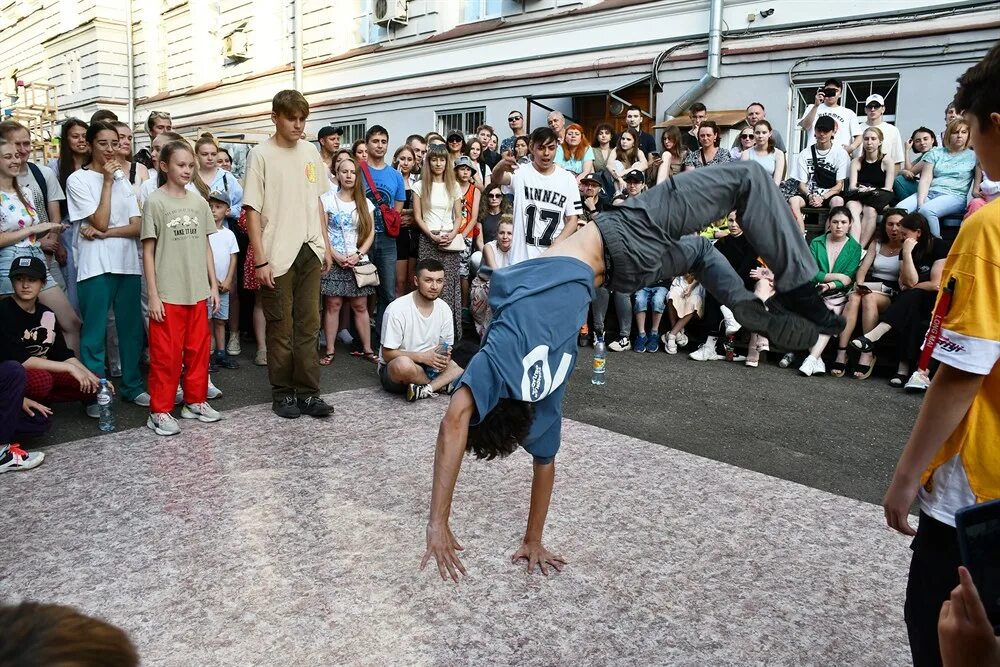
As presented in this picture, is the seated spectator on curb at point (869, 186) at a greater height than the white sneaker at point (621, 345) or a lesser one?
greater

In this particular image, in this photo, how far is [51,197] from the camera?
20.2ft

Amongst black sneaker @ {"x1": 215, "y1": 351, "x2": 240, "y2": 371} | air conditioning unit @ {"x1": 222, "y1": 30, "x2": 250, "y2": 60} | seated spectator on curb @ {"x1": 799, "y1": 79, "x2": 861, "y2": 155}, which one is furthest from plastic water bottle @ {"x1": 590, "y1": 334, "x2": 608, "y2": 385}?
air conditioning unit @ {"x1": 222, "y1": 30, "x2": 250, "y2": 60}

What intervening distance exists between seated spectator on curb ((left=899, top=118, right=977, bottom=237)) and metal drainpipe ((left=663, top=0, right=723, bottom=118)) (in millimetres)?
4934

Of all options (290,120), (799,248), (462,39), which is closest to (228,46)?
(462,39)

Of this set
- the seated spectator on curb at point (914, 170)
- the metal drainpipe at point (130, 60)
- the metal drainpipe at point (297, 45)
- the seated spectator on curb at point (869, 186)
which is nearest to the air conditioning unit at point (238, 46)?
the metal drainpipe at point (297, 45)

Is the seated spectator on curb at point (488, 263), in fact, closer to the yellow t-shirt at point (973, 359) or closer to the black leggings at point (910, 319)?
the black leggings at point (910, 319)

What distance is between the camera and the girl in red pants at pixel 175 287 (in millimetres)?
5180

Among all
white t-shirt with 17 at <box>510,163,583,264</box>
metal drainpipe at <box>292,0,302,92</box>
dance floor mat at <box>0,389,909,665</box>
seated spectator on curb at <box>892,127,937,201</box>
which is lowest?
dance floor mat at <box>0,389,909,665</box>

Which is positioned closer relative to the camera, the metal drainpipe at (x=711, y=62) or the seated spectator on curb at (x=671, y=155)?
the seated spectator on curb at (x=671, y=155)

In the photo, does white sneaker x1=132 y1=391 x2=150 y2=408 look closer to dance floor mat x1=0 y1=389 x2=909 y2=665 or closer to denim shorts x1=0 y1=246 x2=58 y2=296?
dance floor mat x1=0 y1=389 x2=909 y2=665

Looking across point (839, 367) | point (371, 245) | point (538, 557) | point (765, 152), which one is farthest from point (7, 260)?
point (765, 152)

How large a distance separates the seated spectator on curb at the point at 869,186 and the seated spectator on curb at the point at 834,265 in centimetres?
36

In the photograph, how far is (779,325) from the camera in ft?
11.1

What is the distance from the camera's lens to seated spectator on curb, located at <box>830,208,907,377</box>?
7355 millimetres
